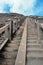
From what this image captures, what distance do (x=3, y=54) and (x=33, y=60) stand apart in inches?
55.4

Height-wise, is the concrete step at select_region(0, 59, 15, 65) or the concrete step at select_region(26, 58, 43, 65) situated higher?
the concrete step at select_region(26, 58, 43, 65)

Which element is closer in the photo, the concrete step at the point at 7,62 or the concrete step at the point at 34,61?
the concrete step at the point at 34,61

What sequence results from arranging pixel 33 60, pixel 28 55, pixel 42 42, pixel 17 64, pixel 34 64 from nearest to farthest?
pixel 17 64 → pixel 34 64 → pixel 33 60 → pixel 28 55 → pixel 42 42

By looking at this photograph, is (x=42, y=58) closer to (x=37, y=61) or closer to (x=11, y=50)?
(x=37, y=61)

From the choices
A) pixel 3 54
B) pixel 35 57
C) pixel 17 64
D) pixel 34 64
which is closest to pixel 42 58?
pixel 35 57

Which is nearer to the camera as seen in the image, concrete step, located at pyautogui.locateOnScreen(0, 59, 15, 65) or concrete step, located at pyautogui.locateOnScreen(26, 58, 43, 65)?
concrete step, located at pyautogui.locateOnScreen(26, 58, 43, 65)

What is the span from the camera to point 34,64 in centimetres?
370

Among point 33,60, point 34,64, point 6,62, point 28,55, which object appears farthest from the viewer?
point 6,62

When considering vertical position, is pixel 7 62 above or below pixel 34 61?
below

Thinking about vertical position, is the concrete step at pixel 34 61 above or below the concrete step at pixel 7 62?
above

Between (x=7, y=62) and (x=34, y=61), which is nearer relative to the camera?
(x=34, y=61)

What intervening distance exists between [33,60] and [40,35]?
6.25 feet

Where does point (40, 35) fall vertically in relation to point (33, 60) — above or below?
above

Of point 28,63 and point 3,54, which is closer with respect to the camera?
point 28,63
